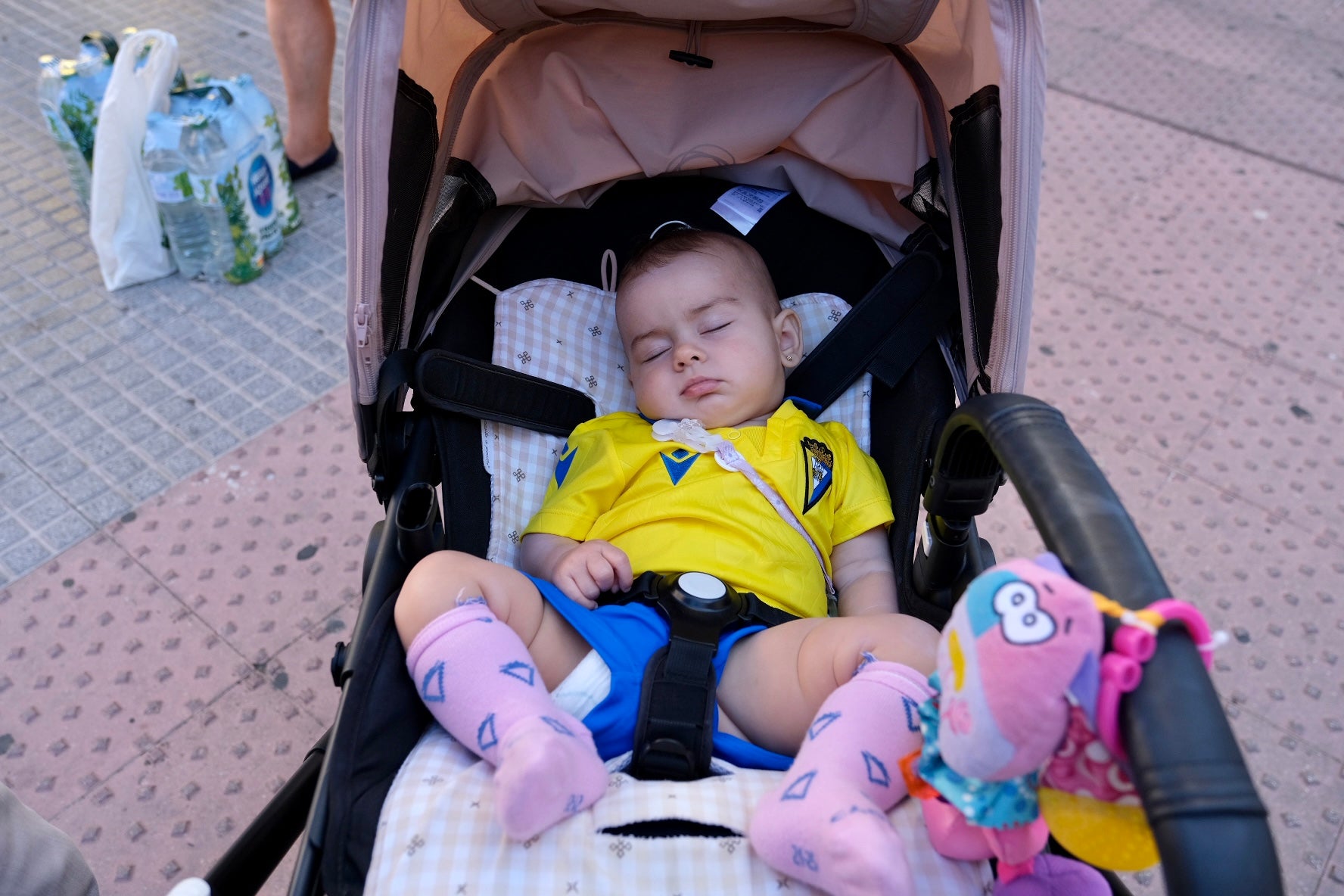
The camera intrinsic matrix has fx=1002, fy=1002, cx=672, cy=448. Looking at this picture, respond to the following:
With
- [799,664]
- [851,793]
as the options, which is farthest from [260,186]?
[851,793]

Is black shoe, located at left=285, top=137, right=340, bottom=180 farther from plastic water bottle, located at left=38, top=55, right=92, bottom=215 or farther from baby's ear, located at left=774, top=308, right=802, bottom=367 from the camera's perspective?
baby's ear, located at left=774, top=308, right=802, bottom=367

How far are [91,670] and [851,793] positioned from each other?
1512mm

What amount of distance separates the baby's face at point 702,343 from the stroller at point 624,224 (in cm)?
11

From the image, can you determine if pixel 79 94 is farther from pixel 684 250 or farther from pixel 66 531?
pixel 684 250

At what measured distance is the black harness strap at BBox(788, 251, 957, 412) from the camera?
1515mm

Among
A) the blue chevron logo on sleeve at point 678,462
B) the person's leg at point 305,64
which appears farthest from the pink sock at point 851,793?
the person's leg at point 305,64

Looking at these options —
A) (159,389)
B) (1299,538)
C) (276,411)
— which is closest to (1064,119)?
(1299,538)

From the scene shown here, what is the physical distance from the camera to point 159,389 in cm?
234

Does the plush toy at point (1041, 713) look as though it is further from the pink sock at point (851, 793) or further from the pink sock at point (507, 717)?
the pink sock at point (507, 717)

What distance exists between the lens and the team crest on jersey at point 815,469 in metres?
1.47

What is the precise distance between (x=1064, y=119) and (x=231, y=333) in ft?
8.85

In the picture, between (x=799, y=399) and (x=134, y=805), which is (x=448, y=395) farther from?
(x=134, y=805)

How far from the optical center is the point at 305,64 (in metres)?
2.70

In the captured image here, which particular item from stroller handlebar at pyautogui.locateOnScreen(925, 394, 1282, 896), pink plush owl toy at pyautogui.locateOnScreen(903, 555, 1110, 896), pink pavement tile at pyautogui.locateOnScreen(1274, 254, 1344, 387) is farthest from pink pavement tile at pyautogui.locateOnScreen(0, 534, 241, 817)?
pink pavement tile at pyautogui.locateOnScreen(1274, 254, 1344, 387)
